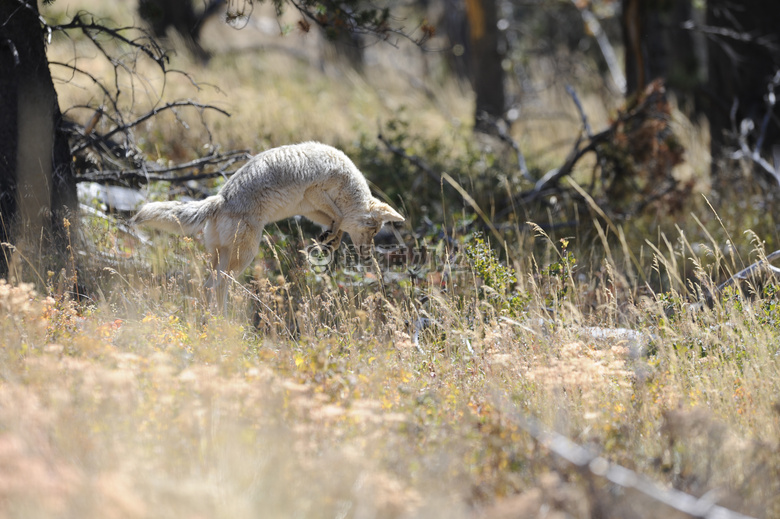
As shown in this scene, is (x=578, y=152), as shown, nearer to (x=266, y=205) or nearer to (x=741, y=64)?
(x=741, y=64)

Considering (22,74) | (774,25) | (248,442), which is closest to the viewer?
(248,442)

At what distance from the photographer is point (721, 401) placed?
405 cm

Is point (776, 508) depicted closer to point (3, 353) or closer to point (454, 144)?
point (3, 353)

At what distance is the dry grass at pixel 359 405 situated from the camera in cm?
281

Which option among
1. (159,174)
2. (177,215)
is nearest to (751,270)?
(177,215)

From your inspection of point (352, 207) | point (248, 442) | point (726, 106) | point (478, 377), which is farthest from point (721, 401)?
point (726, 106)

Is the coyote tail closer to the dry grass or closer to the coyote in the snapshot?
the coyote

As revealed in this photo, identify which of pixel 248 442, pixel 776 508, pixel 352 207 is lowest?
pixel 776 508

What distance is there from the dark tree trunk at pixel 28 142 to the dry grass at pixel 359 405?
39cm

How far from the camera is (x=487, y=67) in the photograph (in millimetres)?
11828

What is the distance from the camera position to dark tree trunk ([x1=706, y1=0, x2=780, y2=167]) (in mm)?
9734

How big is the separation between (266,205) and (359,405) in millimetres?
2488

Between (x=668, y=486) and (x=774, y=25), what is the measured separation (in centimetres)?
899

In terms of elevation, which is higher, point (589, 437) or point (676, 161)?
point (676, 161)
